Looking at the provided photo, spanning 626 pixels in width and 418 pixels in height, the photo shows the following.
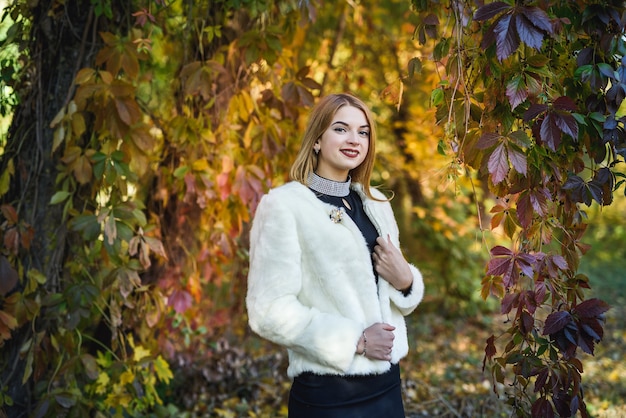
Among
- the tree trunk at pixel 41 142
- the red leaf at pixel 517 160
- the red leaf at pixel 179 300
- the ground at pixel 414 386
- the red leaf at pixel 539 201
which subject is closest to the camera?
the red leaf at pixel 517 160

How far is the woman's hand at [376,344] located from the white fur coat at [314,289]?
31mm

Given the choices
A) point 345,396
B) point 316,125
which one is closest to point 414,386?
point 345,396

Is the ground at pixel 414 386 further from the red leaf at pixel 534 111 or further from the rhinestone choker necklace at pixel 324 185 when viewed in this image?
the red leaf at pixel 534 111

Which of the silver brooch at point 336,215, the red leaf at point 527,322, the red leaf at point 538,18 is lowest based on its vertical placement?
the red leaf at point 527,322

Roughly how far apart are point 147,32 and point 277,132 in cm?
76

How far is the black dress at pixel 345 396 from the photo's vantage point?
1.69 metres

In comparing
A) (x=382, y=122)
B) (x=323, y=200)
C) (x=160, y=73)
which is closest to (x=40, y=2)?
(x=160, y=73)

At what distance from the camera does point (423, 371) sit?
424 cm

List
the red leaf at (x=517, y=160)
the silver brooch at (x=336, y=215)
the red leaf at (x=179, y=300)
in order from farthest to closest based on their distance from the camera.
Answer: the red leaf at (x=179, y=300) → the silver brooch at (x=336, y=215) → the red leaf at (x=517, y=160)

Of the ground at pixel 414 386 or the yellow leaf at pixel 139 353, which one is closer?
the yellow leaf at pixel 139 353

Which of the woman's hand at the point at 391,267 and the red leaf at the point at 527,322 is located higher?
the woman's hand at the point at 391,267

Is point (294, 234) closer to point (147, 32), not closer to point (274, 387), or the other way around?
point (147, 32)

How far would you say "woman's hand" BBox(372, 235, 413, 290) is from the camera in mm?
1790

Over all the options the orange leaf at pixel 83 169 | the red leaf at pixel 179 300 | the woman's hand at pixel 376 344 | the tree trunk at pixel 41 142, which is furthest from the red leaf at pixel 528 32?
the red leaf at pixel 179 300
